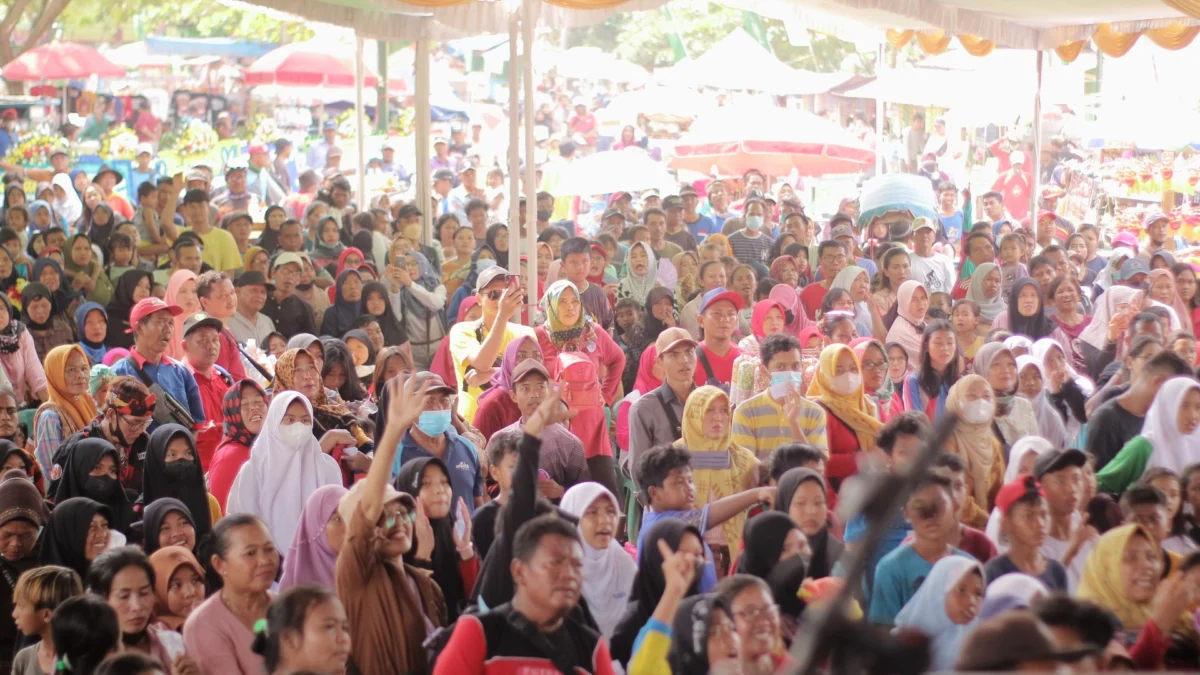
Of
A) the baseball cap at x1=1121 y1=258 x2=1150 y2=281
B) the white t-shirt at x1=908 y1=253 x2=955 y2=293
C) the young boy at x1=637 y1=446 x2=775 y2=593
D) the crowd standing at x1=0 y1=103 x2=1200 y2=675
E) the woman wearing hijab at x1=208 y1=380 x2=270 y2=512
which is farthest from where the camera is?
the white t-shirt at x1=908 y1=253 x2=955 y2=293

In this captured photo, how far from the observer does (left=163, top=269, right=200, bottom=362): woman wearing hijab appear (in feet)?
23.9

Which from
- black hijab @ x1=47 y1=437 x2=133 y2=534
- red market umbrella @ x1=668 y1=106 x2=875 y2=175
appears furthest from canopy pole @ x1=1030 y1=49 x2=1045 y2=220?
black hijab @ x1=47 y1=437 x2=133 y2=534

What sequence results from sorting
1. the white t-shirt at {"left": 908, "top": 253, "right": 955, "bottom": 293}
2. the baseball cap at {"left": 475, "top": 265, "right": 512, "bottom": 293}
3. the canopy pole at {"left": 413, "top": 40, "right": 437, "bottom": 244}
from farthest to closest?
1. the canopy pole at {"left": 413, "top": 40, "right": 437, "bottom": 244}
2. the white t-shirt at {"left": 908, "top": 253, "right": 955, "bottom": 293}
3. the baseball cap at {"left": 475, "top": 265, "right": 512, "bottom": 293}

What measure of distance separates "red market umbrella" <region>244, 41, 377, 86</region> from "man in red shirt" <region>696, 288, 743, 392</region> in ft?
56.9

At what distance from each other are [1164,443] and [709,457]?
1.73 metres

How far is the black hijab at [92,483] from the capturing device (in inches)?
208

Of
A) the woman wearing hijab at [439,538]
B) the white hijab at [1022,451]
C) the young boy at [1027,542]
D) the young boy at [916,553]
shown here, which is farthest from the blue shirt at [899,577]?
the woman wearing hijab at [439,538]

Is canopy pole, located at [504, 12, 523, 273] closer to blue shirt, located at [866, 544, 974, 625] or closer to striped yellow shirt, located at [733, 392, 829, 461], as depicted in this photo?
striped yellow shirt, located at [733, 392, 829, 461]

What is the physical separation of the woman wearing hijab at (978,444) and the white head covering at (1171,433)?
56cm

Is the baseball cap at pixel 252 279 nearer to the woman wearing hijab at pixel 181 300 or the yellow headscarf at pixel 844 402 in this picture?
the woman wearing hijab at pixel 181 300

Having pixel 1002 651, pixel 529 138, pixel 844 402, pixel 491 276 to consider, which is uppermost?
pixel 529 138

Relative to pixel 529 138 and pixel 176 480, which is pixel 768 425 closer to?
pixel 176 480

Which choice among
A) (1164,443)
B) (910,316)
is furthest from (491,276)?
(1164,443)

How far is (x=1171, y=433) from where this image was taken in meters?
5.51
